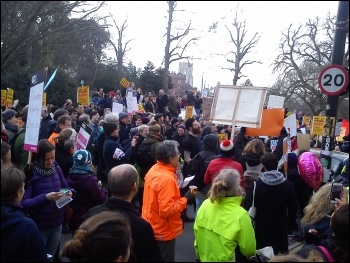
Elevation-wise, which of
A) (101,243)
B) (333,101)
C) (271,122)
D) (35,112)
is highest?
(333,101)

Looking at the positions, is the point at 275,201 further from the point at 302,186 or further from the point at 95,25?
the point at 95,25

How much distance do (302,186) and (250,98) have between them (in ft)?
5.60

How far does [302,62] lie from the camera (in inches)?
1289

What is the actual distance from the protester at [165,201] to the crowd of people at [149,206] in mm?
10

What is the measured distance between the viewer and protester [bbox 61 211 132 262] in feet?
Result: 6.86

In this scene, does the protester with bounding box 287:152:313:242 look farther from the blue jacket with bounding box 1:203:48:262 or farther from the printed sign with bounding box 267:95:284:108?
the printed sign with bounding box 267:95:284:108

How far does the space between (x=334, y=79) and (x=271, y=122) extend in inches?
88.9

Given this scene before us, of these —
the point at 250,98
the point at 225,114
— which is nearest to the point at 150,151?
the point at 225,114

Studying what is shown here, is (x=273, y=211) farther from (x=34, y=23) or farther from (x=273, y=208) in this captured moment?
(x=34, y=23)

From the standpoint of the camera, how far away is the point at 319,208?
3555mm

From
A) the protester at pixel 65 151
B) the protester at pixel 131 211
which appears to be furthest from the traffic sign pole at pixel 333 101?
the protester at pixel 65 151

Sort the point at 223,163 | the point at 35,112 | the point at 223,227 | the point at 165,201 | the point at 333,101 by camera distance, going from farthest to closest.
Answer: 1. the point at 333,101
2. the point at 223,163
3. the point at 35,112
4. the point at 165,201
5. the point at 223,227

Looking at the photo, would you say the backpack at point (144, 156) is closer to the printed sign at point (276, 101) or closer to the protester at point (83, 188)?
the protester at point (83, 188)

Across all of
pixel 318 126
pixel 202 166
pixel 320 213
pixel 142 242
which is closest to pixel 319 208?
pixel 320 213
